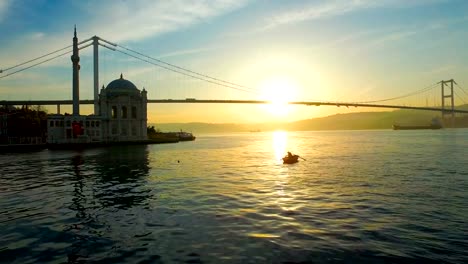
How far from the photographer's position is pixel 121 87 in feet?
401

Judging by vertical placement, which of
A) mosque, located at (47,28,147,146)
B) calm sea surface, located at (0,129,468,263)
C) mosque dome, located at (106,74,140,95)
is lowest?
calm sea surface, located at (0,129,468,263)

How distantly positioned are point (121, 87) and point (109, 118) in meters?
12.7

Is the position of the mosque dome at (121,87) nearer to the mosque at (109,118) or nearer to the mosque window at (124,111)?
the mosque at (109,118)

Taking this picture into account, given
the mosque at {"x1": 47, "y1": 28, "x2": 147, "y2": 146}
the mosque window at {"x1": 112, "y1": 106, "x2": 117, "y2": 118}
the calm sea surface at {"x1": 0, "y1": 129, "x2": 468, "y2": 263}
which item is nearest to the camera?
the calm sea surface at {"x1": 0, "y1": 129, "x2": 468, "y2": 263}

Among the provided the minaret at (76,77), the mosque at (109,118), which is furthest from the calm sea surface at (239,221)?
the minaret at (76,77)

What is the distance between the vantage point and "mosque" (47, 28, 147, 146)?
10294 cm

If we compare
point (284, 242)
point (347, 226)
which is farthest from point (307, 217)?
point (284, 242)

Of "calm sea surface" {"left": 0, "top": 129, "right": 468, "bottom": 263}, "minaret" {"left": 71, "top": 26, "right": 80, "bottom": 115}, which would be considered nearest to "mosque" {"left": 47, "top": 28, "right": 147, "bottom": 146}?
"minaret" {"left": 71, "top": 26, "right": 80, "bottom": 115}

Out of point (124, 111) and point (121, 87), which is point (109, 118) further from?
point (121, 87)

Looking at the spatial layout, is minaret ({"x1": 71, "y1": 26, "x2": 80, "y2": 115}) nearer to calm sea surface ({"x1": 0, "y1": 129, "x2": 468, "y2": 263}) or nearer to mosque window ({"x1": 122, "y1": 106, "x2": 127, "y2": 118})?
mosque window ({"x1": 122, "y1": 106, "x2": 127, "y2": 118})

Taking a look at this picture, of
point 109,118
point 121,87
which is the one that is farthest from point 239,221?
point 121,87

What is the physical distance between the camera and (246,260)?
1108 cm

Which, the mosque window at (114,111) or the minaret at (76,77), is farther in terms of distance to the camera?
the mosque window at (114,111)

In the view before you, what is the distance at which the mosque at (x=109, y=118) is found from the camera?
338 feet
